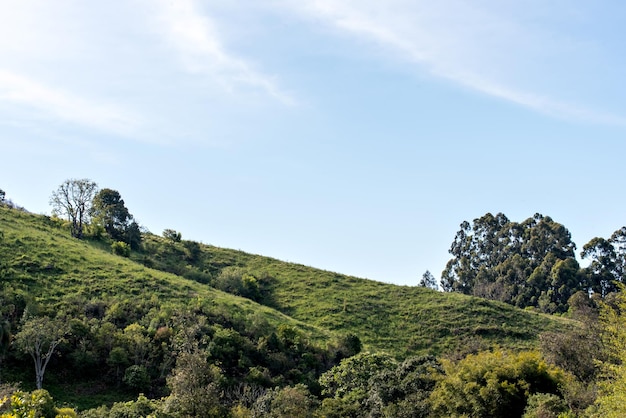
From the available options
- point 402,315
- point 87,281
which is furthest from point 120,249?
point 402,315

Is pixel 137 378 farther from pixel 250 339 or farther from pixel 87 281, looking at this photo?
pixel 87 281

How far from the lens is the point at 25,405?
1325 cm

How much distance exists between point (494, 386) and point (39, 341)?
26679 mm

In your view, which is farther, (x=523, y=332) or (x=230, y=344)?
(x=523, y=332)

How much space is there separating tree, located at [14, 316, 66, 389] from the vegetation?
0.11 metres

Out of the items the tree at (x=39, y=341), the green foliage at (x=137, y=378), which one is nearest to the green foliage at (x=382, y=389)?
the green foliage at (x=137, y=378)

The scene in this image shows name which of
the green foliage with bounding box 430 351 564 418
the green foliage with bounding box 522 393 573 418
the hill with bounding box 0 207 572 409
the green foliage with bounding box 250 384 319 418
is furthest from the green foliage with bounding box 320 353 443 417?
the green foliage with bounding box 522 393 573 418

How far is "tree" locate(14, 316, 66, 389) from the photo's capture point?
122 ft

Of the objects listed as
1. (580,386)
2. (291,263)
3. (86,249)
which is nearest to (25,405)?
(580,386)

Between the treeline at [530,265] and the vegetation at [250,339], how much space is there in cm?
316

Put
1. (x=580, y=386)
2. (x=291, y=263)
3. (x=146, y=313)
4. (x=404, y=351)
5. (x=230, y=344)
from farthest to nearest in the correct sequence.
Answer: (x=291, y=263) → (x=404, y=351) → (x=146, y=313) → (x=230, y=344) → (x=580, y=386)

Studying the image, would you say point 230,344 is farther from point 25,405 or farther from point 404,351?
point 25,405

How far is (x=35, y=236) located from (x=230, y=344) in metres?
26.2

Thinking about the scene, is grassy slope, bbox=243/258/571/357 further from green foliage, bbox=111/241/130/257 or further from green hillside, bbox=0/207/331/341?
green foliage, bbox=111/241/130/257
